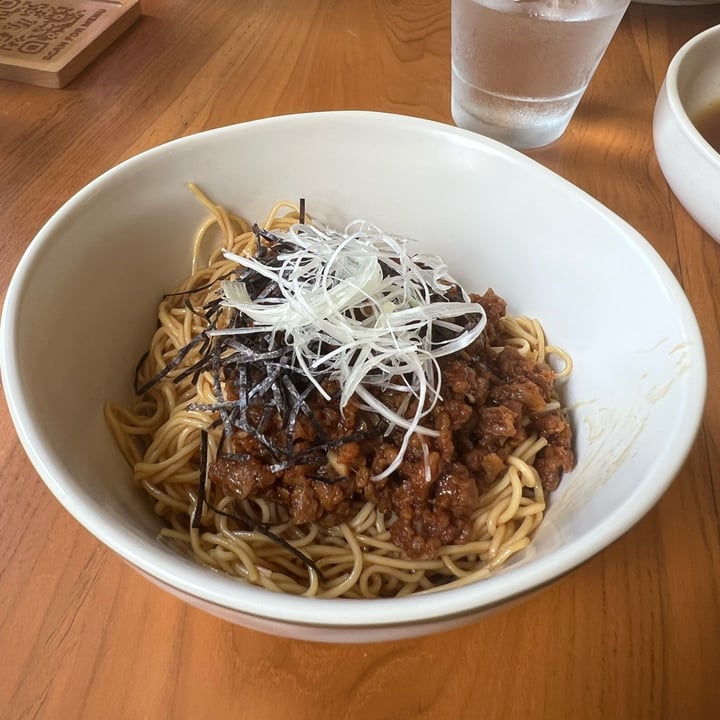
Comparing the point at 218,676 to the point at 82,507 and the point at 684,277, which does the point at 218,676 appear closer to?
the point at 82,507

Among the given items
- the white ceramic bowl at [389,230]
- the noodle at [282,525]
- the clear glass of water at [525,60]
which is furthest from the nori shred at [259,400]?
the clear glass of water at [525,60]

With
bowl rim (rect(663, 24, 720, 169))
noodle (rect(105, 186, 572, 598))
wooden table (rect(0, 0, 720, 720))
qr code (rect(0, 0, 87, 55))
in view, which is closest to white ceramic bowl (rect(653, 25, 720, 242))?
bowl rim (rect(663, 24, 720, 169))

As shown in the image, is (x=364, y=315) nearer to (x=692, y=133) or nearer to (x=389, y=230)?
(x=389, y=230)

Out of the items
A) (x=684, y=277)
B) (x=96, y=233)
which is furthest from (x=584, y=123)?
(x=96, y=233)

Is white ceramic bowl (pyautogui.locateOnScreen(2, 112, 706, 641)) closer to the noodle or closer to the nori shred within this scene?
the noodle

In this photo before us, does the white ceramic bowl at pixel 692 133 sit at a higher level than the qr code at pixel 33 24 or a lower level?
higher

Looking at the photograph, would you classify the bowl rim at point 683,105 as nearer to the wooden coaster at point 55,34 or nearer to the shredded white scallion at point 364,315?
the shredded white scallion at point 364,315
